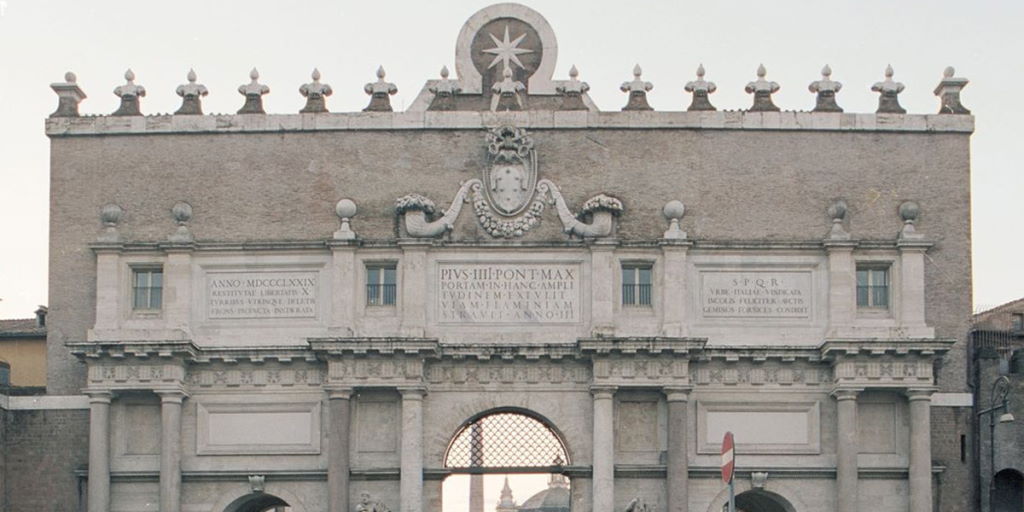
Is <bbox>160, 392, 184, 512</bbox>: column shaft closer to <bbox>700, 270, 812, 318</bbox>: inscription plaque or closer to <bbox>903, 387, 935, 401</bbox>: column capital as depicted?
<bbox>700, 270, 812, 318</bbox>: inscription plaque

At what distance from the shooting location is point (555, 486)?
3922 inches

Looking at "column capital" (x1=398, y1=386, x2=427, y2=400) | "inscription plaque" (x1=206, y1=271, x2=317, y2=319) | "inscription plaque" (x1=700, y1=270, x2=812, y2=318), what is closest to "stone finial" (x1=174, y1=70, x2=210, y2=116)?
"inscription plaque" (x1=206, y1=271, x2=317, y2=319)

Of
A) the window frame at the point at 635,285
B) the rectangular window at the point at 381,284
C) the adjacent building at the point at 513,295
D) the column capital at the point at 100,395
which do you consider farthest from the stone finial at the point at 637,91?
the column capital at the point at 100,395

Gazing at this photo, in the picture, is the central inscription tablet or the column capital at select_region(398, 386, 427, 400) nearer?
the column capital at select_region(398, 386, 427, 400)

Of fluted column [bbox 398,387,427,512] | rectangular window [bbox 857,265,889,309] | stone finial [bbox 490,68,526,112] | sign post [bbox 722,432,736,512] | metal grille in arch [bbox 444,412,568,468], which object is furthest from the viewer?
stone finial [bbox 490,68,526,112]

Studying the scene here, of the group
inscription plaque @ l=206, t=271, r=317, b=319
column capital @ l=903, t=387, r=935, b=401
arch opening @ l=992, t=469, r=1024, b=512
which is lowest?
arch opening @ l=992, t=469, r=1024, b=512

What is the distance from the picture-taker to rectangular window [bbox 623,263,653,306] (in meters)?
39.7

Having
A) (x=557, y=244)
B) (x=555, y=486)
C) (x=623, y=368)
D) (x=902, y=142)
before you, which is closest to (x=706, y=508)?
(x=623, y=368)

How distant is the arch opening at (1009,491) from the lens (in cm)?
4025

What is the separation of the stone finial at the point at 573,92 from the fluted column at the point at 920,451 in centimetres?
881

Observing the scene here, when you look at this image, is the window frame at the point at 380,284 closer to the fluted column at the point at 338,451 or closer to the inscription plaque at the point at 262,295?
the inscription plaque at the point at 262,295

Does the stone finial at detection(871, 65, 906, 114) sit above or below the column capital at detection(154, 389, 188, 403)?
above

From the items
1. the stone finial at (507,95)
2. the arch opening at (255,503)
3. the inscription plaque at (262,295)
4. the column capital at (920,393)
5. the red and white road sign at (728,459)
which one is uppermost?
the stone finial at (507,95)

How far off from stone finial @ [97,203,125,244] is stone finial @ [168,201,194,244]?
3.58ft
